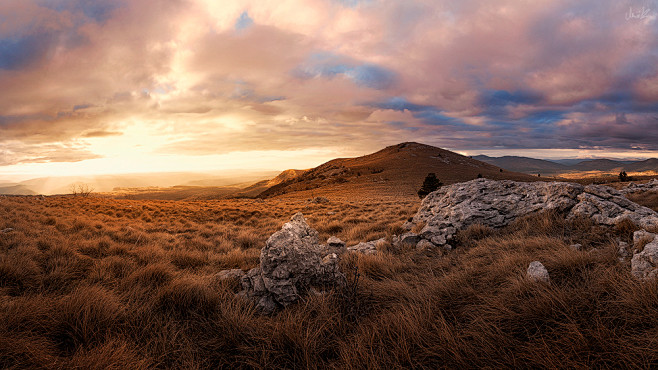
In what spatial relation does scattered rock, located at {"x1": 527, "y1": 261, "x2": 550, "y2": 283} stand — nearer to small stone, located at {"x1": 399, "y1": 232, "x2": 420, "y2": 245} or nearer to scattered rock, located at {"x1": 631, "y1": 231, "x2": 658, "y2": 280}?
scattered rock, located at {"x1": 631, "y1": 231, "x2": 658, "y2": 280}

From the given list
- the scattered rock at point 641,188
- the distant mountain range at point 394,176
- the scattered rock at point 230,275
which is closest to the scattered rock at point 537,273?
the scattered rock at point 230,275

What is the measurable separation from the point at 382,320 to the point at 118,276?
484 centimetres

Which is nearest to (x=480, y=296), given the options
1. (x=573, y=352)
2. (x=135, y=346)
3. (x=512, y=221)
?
(x=573, y=352)

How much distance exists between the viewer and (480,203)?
8828mm

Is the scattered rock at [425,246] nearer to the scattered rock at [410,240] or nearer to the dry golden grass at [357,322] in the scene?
the scattered rock at [410,240]

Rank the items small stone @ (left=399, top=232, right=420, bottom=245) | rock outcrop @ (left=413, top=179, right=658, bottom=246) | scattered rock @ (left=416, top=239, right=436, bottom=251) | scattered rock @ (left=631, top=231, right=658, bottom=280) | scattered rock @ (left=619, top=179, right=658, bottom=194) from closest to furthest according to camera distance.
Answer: scattered rock @ (left=631, top=231, right=658, bottom=280) → rock outcrop @ (left=413, top=179, right=658, bottom=246) → scattered rock @ (left=416, top=239, right=436, bottom=251) → small stone @ (left=399, top=232, right=420, bottom=245) → scattered rock @ (left=619, top=179, right=658, bottom=194)

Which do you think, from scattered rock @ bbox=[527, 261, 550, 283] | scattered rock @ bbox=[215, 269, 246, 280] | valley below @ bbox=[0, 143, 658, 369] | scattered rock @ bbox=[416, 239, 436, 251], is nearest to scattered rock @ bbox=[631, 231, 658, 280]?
valley below @ bbox=[0, 143, 658, 369]

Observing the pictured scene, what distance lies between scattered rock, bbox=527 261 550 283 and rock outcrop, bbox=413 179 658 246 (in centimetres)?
299

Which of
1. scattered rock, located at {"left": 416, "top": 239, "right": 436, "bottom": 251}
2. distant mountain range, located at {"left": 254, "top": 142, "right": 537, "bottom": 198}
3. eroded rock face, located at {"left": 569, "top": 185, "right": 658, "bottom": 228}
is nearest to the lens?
eroded rock face, located at {"left": 569, "top": 185, "right": 658, "bottom": 228}

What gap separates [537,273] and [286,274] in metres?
3.54

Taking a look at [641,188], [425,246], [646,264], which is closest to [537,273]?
[646,264]

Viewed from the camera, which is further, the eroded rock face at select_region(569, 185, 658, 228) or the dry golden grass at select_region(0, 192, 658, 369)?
the eroded rock face at select_region(569, 185, 658, 228)

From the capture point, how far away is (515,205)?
26.9 ft

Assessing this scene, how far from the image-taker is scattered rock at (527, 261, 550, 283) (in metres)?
3.41
